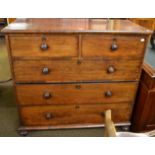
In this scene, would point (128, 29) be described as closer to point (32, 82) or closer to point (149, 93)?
point (149, 93)

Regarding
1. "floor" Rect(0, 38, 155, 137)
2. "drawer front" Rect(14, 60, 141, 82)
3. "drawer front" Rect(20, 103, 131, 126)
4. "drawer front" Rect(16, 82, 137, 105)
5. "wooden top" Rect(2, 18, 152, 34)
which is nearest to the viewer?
"wooden top" Rect(2, 18, 152, 34)

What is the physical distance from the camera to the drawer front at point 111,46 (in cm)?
124

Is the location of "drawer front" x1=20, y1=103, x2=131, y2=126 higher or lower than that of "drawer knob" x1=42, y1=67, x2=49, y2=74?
lower

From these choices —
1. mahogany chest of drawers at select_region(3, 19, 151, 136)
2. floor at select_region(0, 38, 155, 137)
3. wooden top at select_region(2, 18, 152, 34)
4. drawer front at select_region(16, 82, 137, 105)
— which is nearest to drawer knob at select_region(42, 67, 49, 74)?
mahogany chest of drawers at select_region(3, 19, 151, 136)

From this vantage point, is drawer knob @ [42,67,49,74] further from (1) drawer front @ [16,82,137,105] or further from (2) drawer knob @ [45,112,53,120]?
(2) drawer knob @ [45,112,53,120]

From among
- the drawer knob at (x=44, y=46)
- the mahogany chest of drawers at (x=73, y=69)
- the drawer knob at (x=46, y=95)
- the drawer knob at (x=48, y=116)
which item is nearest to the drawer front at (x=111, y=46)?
the mahogany chest of drawers at (x=73, y=69)

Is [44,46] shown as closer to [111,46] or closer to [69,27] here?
[69,27]

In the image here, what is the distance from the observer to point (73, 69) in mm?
1344

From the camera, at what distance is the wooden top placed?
46.6 inches

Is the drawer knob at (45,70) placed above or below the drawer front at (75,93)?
above

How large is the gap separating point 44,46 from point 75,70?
292mm

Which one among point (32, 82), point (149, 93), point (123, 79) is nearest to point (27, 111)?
point (32, 82)

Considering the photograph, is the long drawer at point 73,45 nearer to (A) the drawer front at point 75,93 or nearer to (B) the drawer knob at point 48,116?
(A) the drawer front at point 75,93

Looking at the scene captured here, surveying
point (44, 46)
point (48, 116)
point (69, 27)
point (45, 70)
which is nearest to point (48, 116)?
point (48, 116)
